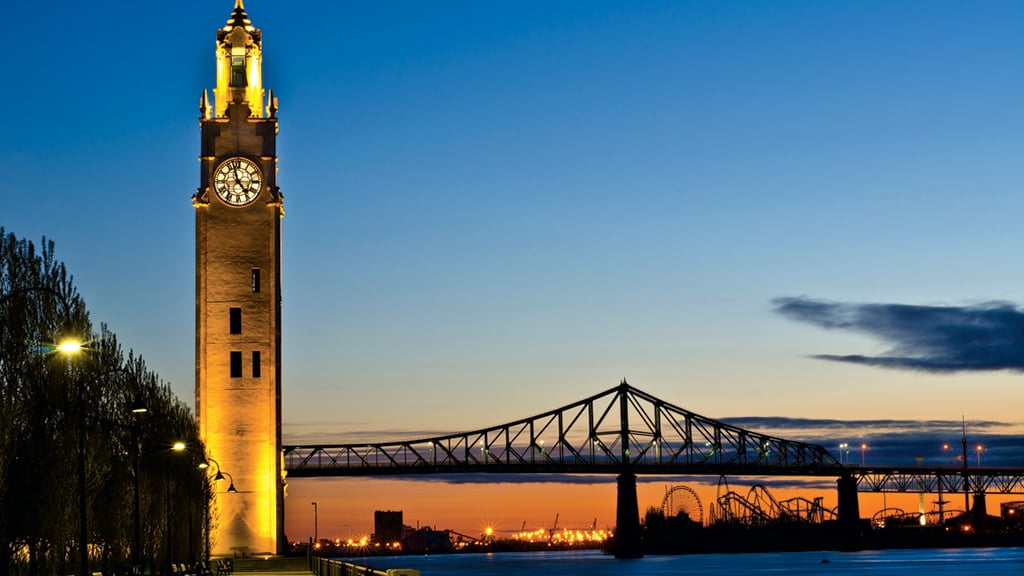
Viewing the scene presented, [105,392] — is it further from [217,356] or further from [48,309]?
[217,356]

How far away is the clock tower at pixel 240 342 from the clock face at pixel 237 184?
52 millimetres

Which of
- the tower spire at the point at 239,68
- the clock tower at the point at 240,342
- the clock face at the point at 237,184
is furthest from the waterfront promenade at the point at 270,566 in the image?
the tower spire at the point at 239,68

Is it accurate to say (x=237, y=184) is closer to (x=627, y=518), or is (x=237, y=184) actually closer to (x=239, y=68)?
(x=239, y=68)

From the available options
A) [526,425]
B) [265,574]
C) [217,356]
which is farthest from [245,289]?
[526,425]

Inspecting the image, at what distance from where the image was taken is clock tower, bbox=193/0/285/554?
268 feet

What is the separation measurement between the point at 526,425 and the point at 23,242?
14401cm

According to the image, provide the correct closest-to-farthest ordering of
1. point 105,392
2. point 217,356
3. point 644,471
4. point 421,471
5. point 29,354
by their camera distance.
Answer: point 29,354 < point 105,392 < point 217,356 < point 421,471 < point 644,471

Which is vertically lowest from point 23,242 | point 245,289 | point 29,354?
point 29,354

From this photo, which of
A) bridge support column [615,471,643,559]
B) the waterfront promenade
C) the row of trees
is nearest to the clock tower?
the waterfront promenade

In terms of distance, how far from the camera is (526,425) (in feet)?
593

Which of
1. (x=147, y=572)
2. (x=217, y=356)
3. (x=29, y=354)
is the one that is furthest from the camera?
(x=217, y=356)

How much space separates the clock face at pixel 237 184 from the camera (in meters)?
82.1

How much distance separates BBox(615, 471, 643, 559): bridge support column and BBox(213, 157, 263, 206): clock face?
9645 cm

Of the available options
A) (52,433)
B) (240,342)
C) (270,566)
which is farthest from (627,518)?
(52,433)
